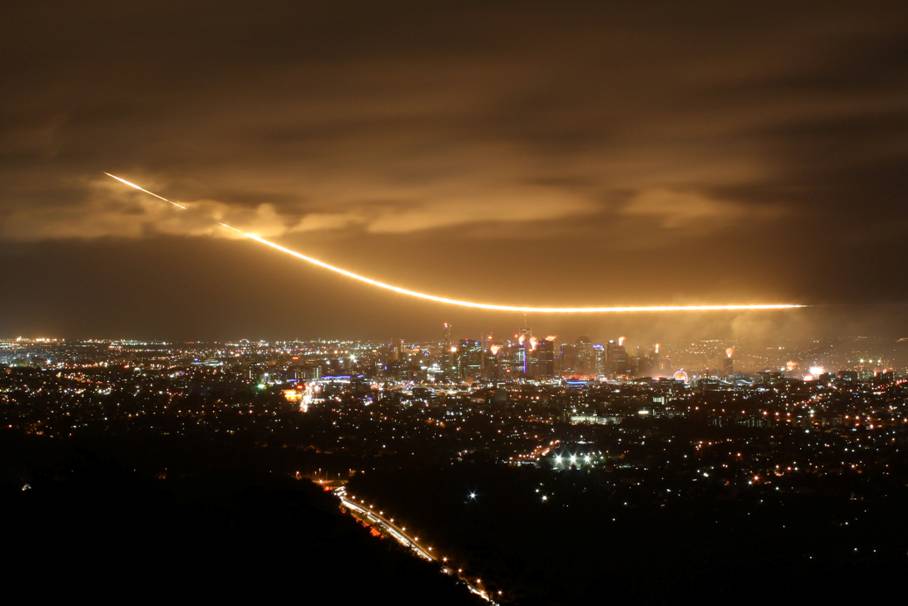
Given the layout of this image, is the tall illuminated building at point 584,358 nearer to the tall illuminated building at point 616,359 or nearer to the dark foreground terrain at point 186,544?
the tall illuminated building at point 616,359

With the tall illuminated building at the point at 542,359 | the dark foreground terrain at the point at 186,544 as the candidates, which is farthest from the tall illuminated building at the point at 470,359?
the dark foreground terrain at the point at 186,544

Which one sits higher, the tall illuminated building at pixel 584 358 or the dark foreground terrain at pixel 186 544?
the tall illuminated building at pixel 584 358

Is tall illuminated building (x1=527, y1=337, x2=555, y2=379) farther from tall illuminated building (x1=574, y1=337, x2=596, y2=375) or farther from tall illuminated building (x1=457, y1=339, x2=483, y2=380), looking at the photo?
tall illuminated building (x1=457, y1=339, x2=483, y2=380)

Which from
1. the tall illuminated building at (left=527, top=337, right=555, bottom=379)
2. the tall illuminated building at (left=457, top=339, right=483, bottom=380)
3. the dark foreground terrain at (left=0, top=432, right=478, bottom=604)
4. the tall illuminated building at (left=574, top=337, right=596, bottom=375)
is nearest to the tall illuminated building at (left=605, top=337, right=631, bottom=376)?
the tall illuminated building at (left=574, top=337, right=596, bottom=375)

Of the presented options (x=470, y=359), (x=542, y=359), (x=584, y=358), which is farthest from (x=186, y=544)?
(x=584, y=358)

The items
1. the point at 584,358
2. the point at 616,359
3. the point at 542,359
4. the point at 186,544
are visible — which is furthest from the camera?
the point at 584,358

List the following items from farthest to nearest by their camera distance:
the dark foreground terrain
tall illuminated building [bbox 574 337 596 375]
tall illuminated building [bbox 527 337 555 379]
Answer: tall illuminated building [bbox 574 337 596 375], tall illuminated building [bbox 527 337 555 379], the dark foreground terrain

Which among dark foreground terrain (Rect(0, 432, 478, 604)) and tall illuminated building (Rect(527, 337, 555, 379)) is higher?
tall illuminated building (Rect(527, 337, 555, 379))

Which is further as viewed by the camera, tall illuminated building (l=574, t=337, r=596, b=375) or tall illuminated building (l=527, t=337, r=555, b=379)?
tall illuminated building (l=574, t=337, r=596, b=375)

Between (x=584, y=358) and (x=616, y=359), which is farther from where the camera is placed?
(x=584, y=358)

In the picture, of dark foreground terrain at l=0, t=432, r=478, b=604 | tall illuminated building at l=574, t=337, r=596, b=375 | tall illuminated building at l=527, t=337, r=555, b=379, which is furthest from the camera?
tall illuminated building at l=574, t=337, r=596, b=375

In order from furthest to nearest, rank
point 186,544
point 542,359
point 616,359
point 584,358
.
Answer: point 584,358
point 616,359
point 542,359
point 186,544

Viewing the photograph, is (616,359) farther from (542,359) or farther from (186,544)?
(186,544)
